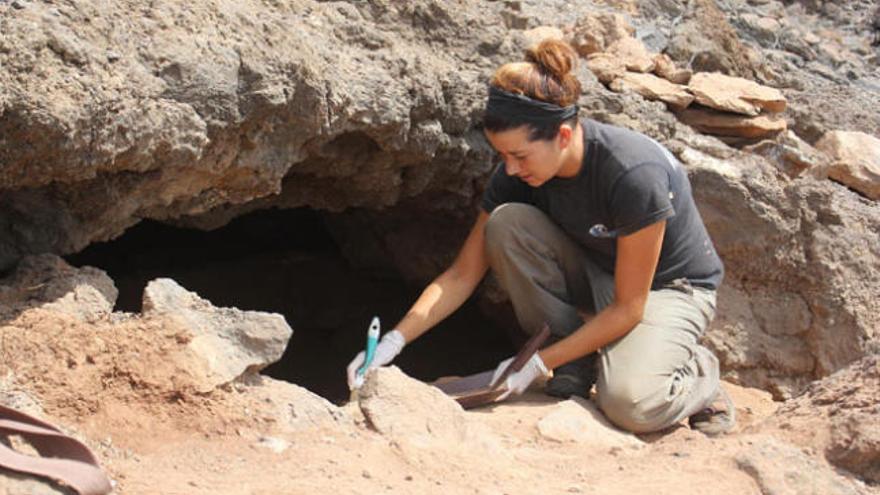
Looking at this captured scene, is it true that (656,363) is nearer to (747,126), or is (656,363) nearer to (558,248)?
(558,248)

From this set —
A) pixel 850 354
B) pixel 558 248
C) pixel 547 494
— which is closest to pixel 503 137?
pixel 558 248

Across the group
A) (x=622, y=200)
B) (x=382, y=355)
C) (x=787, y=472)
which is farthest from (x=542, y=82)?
(x=787, y=472)

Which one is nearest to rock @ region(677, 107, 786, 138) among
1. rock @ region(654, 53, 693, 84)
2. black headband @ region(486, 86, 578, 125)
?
rock @ region(654, 53, 693, 84)

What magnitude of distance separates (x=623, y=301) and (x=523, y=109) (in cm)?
66

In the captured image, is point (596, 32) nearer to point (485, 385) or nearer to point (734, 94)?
point (734, 94)

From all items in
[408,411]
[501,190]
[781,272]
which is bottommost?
[781,272]

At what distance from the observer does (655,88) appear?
468 cm

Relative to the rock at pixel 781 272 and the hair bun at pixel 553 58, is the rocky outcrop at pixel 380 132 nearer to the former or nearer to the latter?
the rock at pixel 781 272

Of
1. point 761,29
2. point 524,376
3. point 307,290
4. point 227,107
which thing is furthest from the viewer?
point 761,29

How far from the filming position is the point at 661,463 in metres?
2.74

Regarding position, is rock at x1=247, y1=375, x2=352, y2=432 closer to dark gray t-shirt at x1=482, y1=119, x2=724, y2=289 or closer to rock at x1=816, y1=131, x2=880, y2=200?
dark gray t-shirt at x1=482, y1=119, x2=724, y2=289

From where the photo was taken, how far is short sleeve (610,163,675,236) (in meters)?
3.19

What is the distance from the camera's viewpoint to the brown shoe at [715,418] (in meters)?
Answer: 3.47

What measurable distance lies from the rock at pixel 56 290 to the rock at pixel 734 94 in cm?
275
